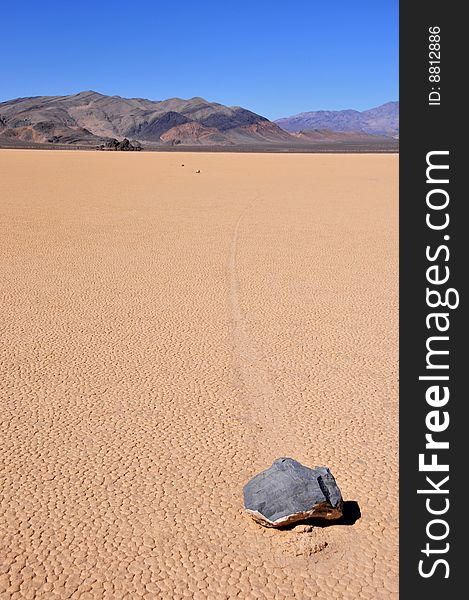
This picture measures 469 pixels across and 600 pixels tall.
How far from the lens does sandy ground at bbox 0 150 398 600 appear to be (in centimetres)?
401

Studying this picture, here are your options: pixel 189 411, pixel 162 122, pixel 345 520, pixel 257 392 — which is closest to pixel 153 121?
pixel 162 122

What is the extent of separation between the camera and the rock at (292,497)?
4.18 m

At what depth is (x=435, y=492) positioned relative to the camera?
3.94m

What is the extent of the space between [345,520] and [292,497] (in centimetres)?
49

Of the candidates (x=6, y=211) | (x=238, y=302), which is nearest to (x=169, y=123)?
(x=6, y=211)

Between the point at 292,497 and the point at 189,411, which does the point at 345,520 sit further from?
the point at 189,411

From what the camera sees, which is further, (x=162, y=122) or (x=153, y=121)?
(x=153, y=121)

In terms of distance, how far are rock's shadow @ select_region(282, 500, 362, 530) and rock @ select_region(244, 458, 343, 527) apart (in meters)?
0.07

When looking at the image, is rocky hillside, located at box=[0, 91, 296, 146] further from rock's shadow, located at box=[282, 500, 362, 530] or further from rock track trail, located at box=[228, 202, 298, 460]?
rock's shadow, located at box=[282, 500, 362, 530]

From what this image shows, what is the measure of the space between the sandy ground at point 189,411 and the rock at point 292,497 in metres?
0.13

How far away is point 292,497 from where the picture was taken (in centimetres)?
421

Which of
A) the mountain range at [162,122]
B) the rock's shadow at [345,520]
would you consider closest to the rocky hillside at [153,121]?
the mountain range at [162,122]

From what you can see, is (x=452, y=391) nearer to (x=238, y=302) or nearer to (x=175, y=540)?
(x=175, y=540)

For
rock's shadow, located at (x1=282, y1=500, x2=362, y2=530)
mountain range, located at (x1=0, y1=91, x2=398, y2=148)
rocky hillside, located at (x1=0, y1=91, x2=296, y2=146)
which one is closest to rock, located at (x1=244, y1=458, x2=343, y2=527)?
rock's shadow, located at (x1=282, y1=500, x2=362, y2=530)
